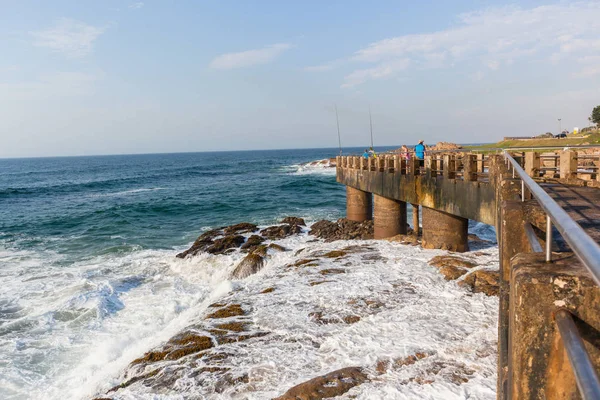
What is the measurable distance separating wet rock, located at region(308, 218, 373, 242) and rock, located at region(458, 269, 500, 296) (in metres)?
8.16

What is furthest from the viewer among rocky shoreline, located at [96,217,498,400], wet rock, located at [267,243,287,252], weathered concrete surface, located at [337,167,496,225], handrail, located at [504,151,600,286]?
wet rock, located at [267,243,287,252]

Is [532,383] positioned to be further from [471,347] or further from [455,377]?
[471,347]

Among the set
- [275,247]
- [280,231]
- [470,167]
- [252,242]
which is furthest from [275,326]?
[280,231]

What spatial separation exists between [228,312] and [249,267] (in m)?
4.93

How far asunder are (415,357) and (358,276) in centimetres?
462

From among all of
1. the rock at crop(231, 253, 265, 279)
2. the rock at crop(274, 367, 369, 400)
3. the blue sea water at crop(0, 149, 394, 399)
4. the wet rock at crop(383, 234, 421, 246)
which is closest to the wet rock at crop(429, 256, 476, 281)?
the wet rock at crop(383, 234, 421, 246)

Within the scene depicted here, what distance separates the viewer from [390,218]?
17.4m

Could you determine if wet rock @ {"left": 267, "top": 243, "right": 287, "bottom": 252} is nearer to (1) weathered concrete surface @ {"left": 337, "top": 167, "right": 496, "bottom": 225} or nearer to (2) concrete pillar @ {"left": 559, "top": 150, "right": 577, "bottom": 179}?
(1) weathered concrete surface @ {"left": 337, "top": 167, "right": 496, "bottom": 225}

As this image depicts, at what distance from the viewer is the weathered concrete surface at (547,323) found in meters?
2.13

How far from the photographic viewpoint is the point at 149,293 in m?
13.9

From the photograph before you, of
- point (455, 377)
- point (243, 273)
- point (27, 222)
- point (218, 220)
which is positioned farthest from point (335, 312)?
point (27, 222)

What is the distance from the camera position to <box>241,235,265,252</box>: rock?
60.7 feet

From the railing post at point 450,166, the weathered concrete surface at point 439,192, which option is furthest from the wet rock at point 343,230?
the railing post at point 450,166

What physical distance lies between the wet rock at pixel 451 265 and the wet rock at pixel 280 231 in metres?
9.37
